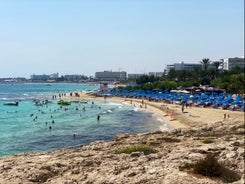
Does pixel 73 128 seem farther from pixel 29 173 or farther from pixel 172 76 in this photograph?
pixel 172 76

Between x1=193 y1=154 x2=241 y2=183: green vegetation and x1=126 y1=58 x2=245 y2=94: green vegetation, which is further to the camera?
x1=126 y1=58 x2=245 y2=94: green vegetation

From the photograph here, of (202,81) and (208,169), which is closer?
(208,169)

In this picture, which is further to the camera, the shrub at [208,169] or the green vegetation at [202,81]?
the green vegetation at [202,81]

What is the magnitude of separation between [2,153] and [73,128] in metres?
16.0

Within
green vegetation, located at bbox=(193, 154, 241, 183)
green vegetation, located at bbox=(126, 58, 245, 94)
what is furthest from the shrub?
green vegetation, located at bbox=(126, 58, 245, 94)

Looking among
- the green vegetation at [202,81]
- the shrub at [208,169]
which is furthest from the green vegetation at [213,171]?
the green vegetation at [202,81]

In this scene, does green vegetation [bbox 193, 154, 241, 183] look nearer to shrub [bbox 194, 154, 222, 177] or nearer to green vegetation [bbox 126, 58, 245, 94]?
shrub [bbox 194, 154, 222, 177]

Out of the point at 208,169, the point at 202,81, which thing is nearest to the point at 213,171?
the point at 208,169

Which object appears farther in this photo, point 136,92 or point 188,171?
point 136,92

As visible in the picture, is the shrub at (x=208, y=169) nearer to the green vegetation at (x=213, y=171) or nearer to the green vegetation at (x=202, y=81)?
the green vegetation at (x=213, y=171)

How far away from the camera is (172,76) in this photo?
14862 cm

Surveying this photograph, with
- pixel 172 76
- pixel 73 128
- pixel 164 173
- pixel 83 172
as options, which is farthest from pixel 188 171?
pixel 172 76

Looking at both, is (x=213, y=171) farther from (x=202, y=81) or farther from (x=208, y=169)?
(x=202, y=81)

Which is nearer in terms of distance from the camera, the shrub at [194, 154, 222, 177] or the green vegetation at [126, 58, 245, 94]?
the shrub at [194, 154, 222, 177]
